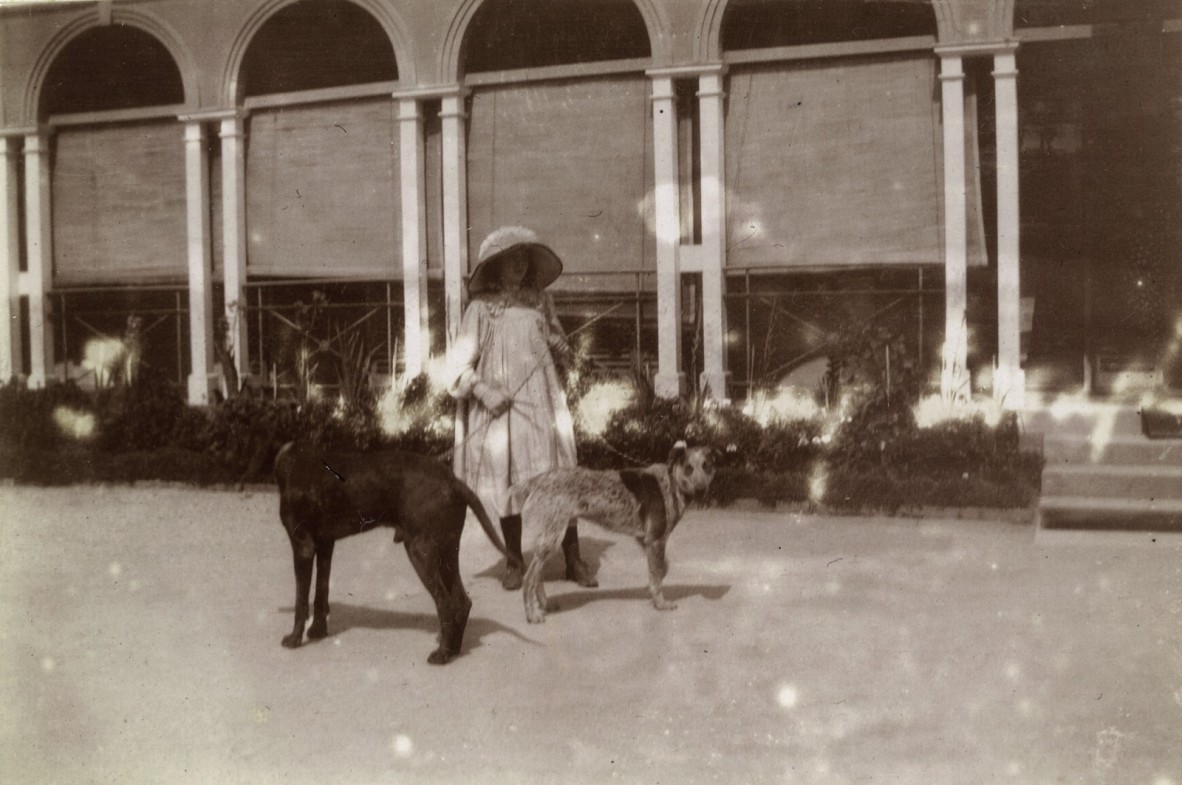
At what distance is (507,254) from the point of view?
5.76m

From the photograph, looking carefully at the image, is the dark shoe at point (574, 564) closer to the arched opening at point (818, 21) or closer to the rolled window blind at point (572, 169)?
the rolled window blind at point (572, 169)

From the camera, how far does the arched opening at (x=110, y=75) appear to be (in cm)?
680

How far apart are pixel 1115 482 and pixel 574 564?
138 inches

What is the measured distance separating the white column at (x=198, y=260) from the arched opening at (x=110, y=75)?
575 millimetres

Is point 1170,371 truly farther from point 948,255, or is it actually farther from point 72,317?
point 72,317

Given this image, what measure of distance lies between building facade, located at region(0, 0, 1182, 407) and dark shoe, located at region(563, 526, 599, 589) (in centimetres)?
263

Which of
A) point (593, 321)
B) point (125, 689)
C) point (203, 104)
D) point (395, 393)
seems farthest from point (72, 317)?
point (125, 689)

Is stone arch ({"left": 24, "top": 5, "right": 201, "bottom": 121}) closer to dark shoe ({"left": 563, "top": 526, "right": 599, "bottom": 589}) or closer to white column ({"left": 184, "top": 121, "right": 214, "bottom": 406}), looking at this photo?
white column ({"left": 184, "top": 121, "right": 214, "bottom": 406})

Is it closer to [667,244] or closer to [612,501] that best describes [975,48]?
[667,244]

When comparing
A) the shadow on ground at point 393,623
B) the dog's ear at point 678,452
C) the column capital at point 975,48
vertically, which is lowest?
the shadow on ground at point 393,623

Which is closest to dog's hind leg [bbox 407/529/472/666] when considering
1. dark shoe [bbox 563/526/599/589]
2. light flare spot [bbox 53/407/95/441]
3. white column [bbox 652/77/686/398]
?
dark shoe [bbox 563/526/599/589]

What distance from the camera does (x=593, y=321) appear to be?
9.84m

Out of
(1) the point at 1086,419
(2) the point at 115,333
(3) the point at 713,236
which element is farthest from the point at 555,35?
(1) the point at 1086,419

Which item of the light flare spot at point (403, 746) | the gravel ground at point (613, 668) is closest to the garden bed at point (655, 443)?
the gravel ground at point (613, 668)
